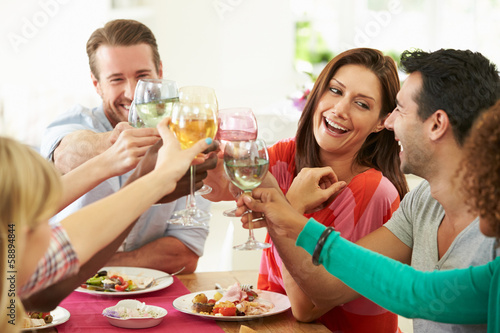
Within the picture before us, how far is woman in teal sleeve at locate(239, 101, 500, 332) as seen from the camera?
1.22 m

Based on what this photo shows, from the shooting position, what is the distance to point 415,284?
4.39ft

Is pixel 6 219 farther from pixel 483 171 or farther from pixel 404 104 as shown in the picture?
pixel 404 104

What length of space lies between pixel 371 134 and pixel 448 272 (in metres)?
0.92

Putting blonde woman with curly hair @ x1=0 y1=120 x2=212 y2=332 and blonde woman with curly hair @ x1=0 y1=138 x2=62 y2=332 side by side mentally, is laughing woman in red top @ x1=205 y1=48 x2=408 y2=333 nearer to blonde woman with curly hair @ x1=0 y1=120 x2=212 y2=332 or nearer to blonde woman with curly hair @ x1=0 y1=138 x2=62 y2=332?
blonde woman with curly hair @ x1=0 y1=120 x2=212 y2=332

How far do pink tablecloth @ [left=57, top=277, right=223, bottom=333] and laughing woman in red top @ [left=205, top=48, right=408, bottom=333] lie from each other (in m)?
0.29

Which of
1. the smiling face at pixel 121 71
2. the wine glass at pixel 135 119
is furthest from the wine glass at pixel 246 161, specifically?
the smiling face at pixel 121 71

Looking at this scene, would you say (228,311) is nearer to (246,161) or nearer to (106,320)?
(106,320)

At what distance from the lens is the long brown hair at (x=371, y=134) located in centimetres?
208

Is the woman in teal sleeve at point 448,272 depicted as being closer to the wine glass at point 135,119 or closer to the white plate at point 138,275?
the wine glass at point 135,119

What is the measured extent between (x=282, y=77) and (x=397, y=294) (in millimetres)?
4407

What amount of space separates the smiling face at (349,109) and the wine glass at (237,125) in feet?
2.08

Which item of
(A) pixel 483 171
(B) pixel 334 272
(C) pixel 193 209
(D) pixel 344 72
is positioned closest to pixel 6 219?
(C) pixel 193 209

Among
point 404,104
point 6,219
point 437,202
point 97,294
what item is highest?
point 404,104

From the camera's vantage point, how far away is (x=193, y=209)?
56.6 inches
